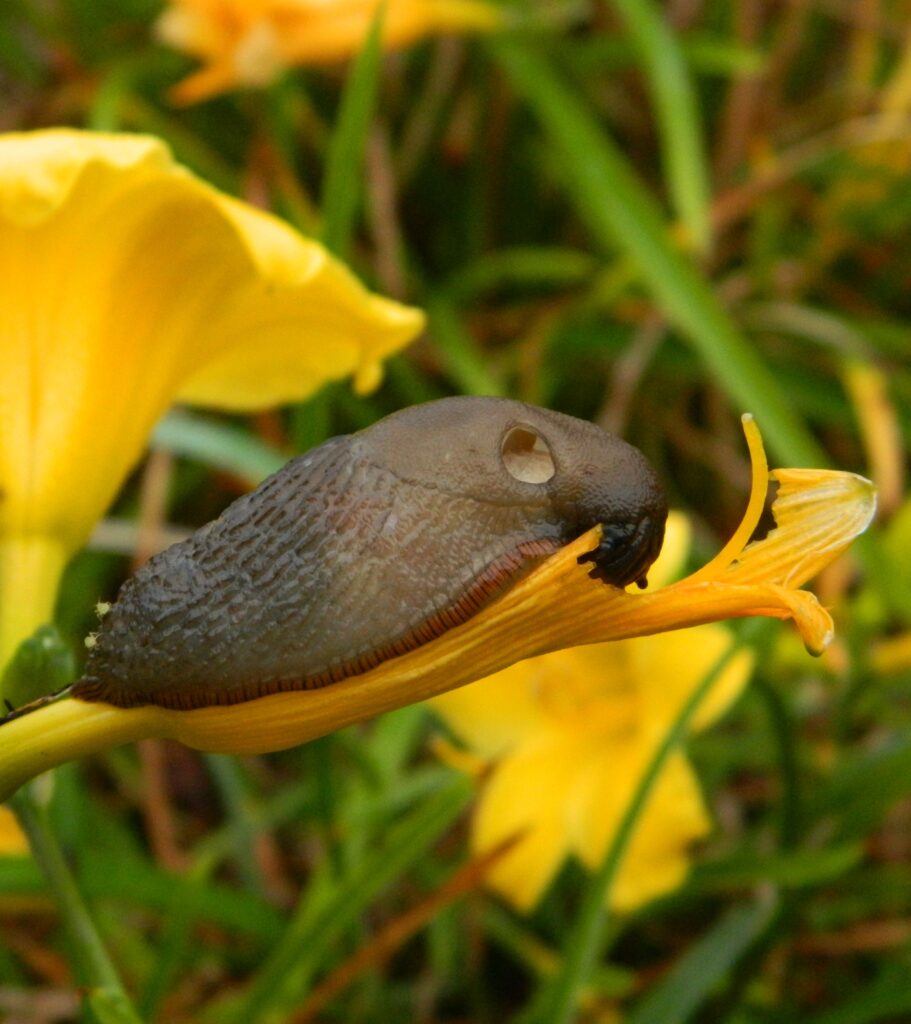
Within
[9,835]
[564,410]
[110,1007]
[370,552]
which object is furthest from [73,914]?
[564,410]

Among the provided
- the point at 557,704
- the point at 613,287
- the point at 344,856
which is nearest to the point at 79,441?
the point at 344,856

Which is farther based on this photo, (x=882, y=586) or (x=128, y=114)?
(x=128, y=114)

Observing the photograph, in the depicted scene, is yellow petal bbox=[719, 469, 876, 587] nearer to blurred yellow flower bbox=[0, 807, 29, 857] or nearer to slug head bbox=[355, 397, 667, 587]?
slug head bbox=[355, 397, 667, 587]

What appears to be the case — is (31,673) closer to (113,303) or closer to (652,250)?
(113,303)

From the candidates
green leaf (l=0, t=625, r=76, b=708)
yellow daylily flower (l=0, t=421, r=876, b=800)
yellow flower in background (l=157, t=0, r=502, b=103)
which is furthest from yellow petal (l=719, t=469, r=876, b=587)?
yellow flower in background (l=157, t=0, r=502, b=103)

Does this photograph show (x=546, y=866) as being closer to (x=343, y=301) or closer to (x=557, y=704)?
(x=557, y=704)

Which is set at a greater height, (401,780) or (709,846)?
(401,780)
